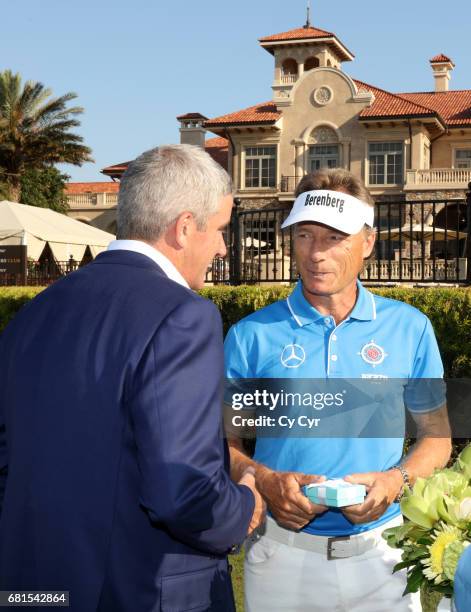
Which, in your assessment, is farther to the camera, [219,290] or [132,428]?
[219,290]

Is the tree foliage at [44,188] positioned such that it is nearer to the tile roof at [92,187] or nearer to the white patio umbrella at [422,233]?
the tile roof at [92,187]

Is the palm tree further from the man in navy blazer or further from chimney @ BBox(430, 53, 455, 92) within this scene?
the man in navy blazer

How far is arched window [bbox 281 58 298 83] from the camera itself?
1804 inches

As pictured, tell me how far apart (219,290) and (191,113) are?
4063 cm

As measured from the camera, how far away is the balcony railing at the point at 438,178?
3947 centimetres

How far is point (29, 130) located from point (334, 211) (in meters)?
41.1

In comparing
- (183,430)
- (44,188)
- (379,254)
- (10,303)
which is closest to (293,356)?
(183,430)

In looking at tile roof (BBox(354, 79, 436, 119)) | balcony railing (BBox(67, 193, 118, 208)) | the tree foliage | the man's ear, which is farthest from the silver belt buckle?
balcony railing (BBox(67, 193, 118, 208))

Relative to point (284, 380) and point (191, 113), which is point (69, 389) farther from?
point (191, 113)

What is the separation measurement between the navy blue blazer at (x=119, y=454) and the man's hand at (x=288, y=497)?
571mm

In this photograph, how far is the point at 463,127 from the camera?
42656mm

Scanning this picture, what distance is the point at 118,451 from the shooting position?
79.6 inches

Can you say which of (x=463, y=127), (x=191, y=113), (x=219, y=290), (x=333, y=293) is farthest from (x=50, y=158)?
(x=333, y=293)

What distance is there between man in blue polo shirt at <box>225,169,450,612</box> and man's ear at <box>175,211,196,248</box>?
0.75 meters
